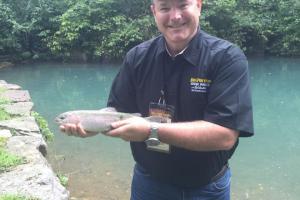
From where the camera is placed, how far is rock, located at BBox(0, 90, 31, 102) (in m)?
6.82

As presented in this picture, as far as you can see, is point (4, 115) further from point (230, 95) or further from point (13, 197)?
point (230, 95)

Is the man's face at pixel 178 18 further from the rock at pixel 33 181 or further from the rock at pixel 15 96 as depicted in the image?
the rock at pixel 15 96

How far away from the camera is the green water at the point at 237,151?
18.0ft

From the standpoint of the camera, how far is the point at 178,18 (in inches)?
82.9

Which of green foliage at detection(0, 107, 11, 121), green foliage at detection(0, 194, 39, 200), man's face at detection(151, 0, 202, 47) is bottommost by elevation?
green foliage at detection(0, 107, 11, 121)

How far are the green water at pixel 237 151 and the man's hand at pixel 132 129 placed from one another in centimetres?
319

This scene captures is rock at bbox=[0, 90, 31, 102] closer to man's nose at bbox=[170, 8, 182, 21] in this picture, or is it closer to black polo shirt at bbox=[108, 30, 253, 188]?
black polo shirt at bbox=[108, 30, 253, 188]

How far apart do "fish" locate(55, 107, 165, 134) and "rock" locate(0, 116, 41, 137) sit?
294 cm

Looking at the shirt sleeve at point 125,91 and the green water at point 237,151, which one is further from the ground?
the shirt sleeve at point 125,91

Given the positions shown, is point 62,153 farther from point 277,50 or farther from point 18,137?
point 277,50

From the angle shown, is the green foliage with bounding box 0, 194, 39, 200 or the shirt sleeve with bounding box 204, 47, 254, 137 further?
the green foliage with bounding box 0, 194, 39, 200

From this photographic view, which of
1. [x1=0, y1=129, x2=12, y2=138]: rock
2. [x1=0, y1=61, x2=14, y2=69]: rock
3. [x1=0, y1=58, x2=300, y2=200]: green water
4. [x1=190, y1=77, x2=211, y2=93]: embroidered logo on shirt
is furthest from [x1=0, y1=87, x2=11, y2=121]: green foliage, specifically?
[x1=0, y1=61, x2=14, y2=69]: rock

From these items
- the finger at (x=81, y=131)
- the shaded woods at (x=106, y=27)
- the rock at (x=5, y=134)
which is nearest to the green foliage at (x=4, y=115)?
the rock at (x=5, y=134)

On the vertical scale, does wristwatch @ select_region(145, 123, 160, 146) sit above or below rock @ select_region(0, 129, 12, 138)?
above
